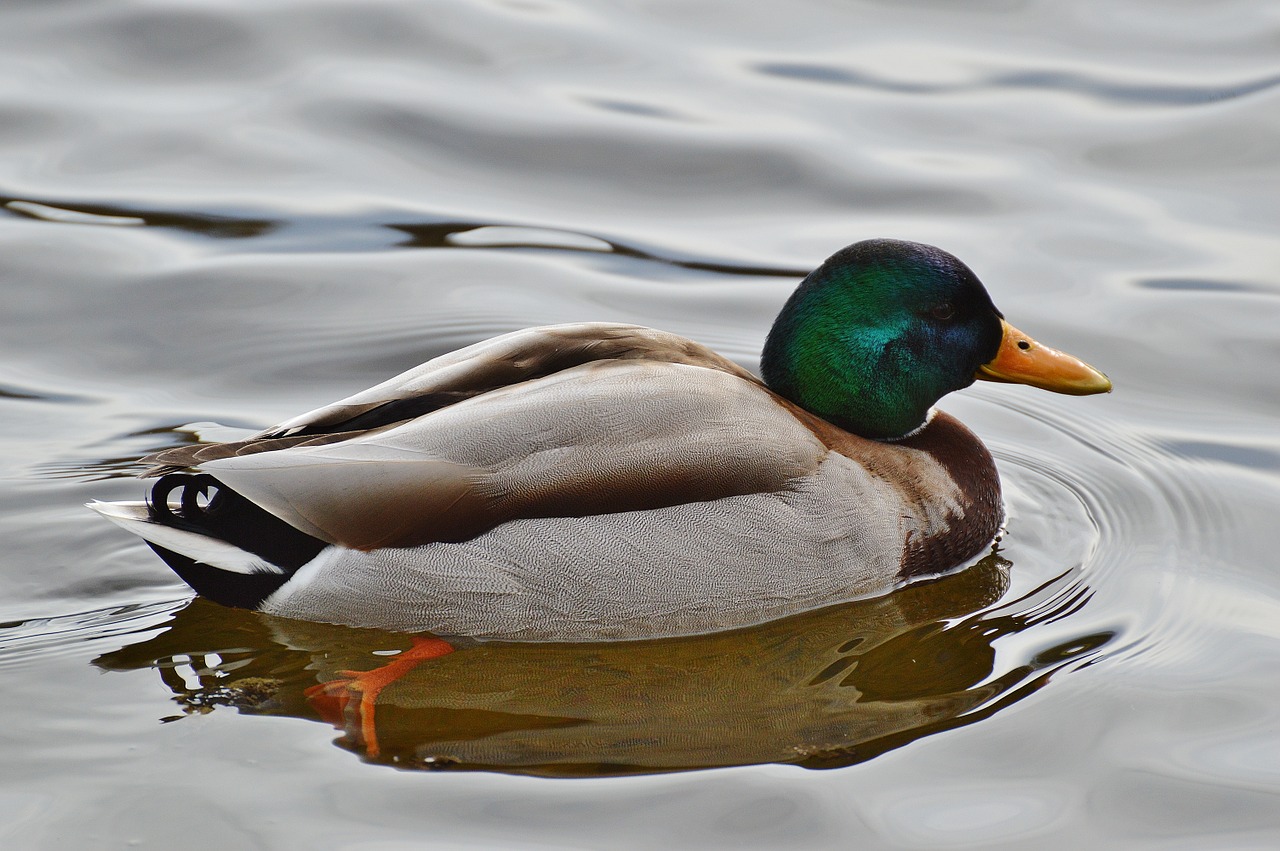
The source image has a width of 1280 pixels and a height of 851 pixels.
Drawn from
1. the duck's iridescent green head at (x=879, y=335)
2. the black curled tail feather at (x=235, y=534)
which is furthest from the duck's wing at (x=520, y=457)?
the duck's iridescent green head at (x=879, y=335)

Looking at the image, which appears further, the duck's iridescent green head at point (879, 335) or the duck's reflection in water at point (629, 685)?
the duck's iridescent green head at point (879, 335)

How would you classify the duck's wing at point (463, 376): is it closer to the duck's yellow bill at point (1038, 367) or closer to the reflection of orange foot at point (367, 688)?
the reflection of orange foot at point (367, 688)

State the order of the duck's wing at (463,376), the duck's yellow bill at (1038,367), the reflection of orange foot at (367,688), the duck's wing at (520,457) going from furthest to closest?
the duck's yellow bill at (1038,367)
the duck's wing at (463,376)
the duck's wing at (520,457)
the reflection of orange foot at (367,688)

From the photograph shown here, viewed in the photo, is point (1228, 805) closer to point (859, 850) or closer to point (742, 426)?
point (859, 850)

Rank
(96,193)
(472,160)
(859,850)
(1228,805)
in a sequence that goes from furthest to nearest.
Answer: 1. (472,160)
2. (96,193)
3. (1228,805)
4. (859,850)

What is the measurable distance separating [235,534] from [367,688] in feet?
2.03

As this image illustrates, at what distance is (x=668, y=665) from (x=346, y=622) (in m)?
0.98

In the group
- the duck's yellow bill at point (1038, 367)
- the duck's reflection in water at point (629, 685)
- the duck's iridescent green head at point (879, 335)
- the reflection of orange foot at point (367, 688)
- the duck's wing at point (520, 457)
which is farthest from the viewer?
the duck's yellow bill at point (1038, 367)

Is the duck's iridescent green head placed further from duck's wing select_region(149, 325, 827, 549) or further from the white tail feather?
the white tail feather

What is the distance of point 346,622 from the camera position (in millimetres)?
5074

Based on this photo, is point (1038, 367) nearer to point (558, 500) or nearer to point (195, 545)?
point (558, 500)

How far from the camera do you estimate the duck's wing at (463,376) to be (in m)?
4.99

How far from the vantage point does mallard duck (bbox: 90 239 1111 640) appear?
16.1 ft

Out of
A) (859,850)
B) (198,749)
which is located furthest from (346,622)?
(859,850)
